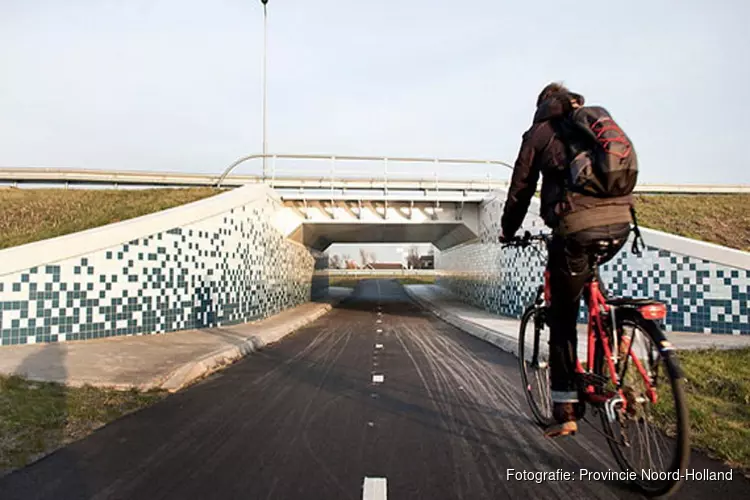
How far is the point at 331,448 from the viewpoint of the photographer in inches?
155

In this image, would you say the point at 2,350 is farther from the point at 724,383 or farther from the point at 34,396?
the point at 724,383

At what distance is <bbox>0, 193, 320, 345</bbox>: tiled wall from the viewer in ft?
26.7

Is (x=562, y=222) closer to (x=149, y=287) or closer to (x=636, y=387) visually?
(x=636, y=387)

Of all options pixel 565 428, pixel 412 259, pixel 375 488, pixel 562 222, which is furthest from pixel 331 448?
pixel 412 259

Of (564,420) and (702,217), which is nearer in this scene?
(564,420)

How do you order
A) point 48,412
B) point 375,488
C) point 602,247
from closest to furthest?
1. point 602,247
2. point 375,488
3. point 48,412

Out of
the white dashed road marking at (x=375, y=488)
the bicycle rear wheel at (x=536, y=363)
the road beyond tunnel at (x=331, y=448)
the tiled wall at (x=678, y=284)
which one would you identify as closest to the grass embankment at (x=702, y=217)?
the tiled wall at (x=678, y=284)

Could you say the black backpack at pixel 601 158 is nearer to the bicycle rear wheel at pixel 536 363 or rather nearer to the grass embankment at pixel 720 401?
the bicycle rear wheel at pixel 536 363

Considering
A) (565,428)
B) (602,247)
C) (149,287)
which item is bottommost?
(565,428)

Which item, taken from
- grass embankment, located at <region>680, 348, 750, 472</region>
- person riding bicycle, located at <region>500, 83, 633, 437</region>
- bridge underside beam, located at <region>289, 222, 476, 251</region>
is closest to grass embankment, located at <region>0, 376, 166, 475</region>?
person riding bicycle, located at <region>500, 83, 633, 437</region>

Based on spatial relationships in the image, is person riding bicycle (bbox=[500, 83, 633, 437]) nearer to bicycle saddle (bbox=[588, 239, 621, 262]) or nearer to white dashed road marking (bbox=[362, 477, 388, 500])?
bicycle saddle (bbox=[588, 239, 621, 262])

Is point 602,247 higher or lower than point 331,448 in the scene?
higher

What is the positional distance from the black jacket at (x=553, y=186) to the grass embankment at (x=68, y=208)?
11.3 m

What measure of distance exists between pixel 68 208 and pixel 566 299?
16142 mm
